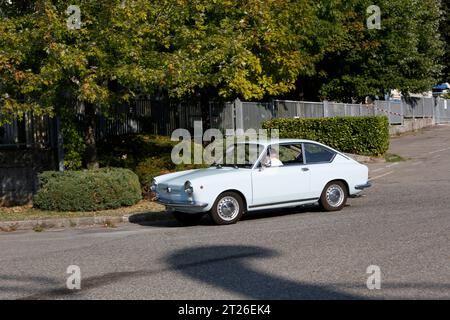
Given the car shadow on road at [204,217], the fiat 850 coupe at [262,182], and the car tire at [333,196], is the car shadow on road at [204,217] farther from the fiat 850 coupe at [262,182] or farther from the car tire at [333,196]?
the fiat 850 coupe at [262,182]

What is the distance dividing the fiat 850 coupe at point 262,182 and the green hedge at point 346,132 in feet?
31.5

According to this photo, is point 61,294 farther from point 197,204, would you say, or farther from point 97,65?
point 97,65

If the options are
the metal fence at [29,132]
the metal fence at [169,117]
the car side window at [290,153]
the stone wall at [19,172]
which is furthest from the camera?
the metal fence at [169,117]

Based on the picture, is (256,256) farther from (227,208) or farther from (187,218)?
(187,218)

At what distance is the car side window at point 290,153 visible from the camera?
12.1 m

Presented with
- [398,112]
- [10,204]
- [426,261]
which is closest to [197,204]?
[426,261]

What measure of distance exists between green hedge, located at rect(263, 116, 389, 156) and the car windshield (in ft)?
32.3

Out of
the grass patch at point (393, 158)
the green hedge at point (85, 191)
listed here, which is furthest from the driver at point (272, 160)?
the grass patch at point (393, 158)

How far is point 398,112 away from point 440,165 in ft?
56.0

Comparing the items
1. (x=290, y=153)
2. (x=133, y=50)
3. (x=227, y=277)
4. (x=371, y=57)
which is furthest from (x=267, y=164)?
(x=371, y=57)

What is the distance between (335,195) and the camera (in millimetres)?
12312

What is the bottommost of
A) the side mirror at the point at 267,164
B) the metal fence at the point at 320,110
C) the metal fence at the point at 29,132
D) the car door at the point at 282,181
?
the car door at the point at 282,181

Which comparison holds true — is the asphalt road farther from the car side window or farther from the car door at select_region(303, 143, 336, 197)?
the car side window

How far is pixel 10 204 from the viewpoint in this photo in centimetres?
1709
